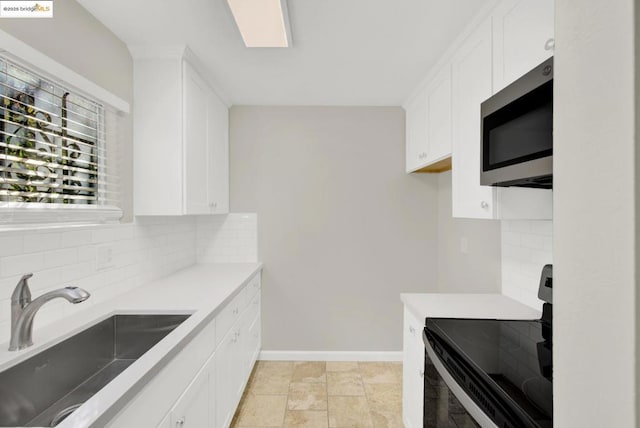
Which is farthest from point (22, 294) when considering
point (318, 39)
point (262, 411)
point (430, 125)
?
point (430, 125)

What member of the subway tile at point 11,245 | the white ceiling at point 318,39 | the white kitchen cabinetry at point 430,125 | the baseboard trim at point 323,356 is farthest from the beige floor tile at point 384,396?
the white ceiling at point 318,39

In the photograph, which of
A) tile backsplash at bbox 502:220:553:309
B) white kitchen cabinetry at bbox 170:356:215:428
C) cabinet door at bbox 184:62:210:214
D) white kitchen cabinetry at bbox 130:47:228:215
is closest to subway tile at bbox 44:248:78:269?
white kitchen cabinetry at bbox 130:47:228:215

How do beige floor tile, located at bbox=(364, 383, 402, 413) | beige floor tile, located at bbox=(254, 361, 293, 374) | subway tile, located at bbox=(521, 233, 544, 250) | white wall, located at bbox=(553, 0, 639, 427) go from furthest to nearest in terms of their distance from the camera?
beige floor tile, located at bbox=(254, 361, 293, 374), beige floor tile, located at bbox=(364, 383, 402, 413), subway tile, located at bbox=(521, 233, 544, 250), white wall, located at bbox=(553, 0, 639, 427)

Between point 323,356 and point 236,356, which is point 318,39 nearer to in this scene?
point 236,356

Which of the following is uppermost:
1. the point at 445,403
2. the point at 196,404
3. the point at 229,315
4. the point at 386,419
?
the point at 229,315

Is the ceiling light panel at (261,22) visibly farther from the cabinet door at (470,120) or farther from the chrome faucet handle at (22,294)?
the chrome faucet handle at (22,294)

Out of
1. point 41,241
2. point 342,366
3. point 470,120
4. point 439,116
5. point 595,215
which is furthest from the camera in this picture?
point 342,366

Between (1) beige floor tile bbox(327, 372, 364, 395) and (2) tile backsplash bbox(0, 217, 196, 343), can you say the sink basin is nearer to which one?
(2) tile backsplash bbox(0, 217, 196, 343)

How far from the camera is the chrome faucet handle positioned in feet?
3.75

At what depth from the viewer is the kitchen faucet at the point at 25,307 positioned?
44.1 inches

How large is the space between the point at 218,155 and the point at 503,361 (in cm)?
238

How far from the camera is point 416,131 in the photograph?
2611 millimetres

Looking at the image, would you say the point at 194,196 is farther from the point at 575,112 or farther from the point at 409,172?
the point at 575,112

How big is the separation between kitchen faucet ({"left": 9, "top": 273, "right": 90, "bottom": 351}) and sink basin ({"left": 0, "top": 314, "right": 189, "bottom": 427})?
0.08 metres
